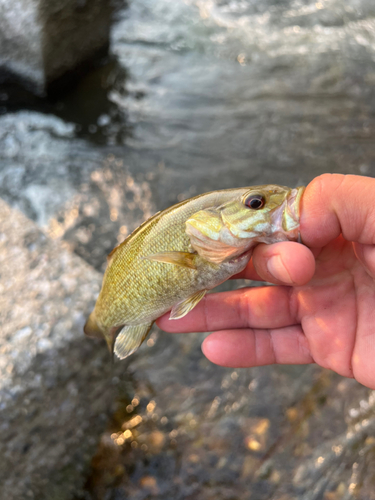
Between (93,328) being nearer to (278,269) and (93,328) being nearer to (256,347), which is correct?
(256,347)

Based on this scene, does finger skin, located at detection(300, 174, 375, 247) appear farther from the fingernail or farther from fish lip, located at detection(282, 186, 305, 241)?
the fingernail

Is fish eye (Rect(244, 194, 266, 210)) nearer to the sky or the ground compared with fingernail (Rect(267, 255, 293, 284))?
nearer to the sky

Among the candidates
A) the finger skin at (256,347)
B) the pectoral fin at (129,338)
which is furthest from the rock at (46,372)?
the finger skin at (256,347)

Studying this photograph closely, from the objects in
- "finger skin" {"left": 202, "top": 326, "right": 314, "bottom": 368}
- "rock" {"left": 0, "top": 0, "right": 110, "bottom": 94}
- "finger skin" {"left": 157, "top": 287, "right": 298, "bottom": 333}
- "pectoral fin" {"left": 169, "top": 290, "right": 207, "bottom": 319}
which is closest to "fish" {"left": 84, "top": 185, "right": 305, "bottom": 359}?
"pectoral fin" {"left": 169, "top": 290, "right": 207, "bottom": 319}

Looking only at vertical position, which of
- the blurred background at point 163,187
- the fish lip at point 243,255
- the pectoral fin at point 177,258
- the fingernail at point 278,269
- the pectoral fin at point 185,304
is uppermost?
the fingernail at point 278,269

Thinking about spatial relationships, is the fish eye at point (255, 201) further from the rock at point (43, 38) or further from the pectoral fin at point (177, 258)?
the rock at point (43, 38)

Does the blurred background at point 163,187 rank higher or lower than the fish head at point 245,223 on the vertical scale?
lower
